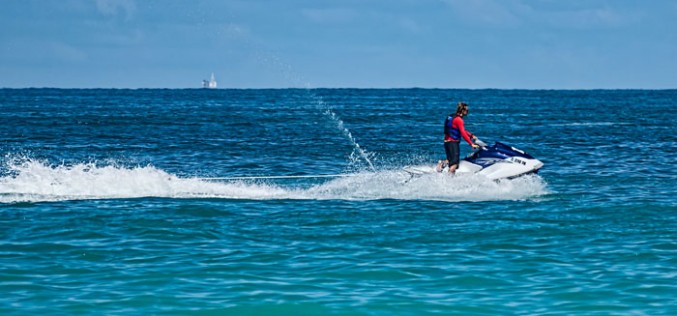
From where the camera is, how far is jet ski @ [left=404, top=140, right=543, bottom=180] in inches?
775

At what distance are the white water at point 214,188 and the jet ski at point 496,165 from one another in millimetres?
153

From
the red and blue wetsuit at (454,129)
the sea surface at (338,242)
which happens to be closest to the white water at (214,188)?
the sea surface at (338,242)

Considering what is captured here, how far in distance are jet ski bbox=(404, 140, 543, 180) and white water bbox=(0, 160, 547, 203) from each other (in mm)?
153

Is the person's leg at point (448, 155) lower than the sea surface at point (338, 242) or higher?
higher

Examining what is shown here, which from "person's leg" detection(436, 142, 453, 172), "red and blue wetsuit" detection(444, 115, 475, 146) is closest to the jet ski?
"person's leg" detection(436, 142, 453, 172)

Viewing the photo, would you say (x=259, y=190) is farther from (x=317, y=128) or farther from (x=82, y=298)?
(x=317, y=128)

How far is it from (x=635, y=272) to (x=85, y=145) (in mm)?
27867

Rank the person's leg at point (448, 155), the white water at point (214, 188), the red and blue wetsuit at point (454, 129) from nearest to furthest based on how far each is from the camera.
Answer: the white water at point (214, 188) < the red and blue wetsuit at point (454, 129) < the person's leg at point (448, 155)

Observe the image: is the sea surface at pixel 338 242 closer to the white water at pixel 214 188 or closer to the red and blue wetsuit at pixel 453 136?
the white water at pixel 214 188

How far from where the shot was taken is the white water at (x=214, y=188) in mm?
19041

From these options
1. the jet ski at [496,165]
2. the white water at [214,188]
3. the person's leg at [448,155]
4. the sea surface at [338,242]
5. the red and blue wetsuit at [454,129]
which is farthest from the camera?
the jet ski at [496,165]

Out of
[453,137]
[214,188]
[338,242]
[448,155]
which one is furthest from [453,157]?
[338,242]

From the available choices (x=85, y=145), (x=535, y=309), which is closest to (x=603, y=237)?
(x=535, y=309)

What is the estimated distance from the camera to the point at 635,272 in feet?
39.4
